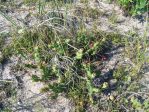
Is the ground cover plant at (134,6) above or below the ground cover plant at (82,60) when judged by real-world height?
above

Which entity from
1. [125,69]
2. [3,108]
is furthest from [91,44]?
[3,108]

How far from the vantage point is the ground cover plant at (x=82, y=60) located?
3.35 meters

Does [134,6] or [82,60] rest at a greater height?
[134,6]

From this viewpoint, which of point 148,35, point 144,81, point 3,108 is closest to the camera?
point 3,108

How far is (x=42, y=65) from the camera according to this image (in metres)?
3.54

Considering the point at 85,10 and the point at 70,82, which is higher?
the point at 85,10

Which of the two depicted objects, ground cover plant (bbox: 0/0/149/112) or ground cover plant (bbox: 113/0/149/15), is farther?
ground cover plant (bbox: 113/0/149/15)

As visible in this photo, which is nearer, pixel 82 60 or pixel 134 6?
pixel 82 60

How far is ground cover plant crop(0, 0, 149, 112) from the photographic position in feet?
11.0

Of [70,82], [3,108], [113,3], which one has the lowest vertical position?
[3,108]

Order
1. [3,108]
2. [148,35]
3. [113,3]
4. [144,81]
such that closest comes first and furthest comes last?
[3,108]
[144,81]
[148,35]
[113,3]

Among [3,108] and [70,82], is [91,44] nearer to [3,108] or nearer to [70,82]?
[70,82]

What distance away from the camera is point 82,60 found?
3.57 meters

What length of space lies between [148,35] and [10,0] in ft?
5.25
